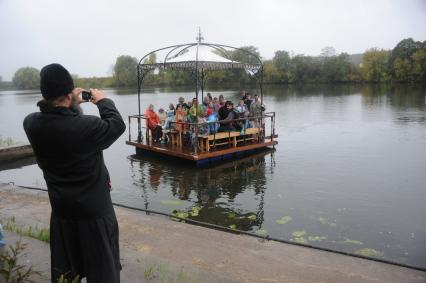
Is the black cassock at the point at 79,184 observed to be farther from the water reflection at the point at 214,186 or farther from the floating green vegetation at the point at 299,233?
the water reflection at the point at 214,186

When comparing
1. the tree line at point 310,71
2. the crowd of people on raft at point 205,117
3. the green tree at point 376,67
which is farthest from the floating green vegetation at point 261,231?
the green tree at point 376,67

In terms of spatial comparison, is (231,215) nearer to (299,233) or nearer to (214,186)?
(299,233)

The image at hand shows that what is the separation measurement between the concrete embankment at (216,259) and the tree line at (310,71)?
69450mm

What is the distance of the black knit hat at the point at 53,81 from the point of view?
2.48m

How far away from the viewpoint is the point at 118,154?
50.7 ft

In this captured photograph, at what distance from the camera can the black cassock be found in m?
2.50

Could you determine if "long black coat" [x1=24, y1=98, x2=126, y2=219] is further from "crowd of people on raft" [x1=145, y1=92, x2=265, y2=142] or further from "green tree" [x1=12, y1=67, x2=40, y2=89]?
"green tree" [x1=12, y1=67, x2=40, y2=89]

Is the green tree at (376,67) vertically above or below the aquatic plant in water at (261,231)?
above

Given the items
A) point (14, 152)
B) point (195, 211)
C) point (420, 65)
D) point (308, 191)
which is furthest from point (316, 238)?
point (420, 65)

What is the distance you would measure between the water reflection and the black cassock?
17.3ft

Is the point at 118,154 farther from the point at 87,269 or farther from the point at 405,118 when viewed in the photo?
the point at 405,118

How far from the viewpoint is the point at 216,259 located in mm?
5121

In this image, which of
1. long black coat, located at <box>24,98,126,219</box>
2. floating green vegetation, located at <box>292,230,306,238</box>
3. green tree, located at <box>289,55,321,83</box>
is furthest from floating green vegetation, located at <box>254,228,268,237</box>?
green tree, located at <box>289,55,321,83</box>

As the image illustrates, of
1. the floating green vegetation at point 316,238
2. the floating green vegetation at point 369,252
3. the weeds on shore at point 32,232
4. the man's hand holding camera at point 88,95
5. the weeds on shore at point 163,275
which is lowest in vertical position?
the floating green vegetation at point 369,252
